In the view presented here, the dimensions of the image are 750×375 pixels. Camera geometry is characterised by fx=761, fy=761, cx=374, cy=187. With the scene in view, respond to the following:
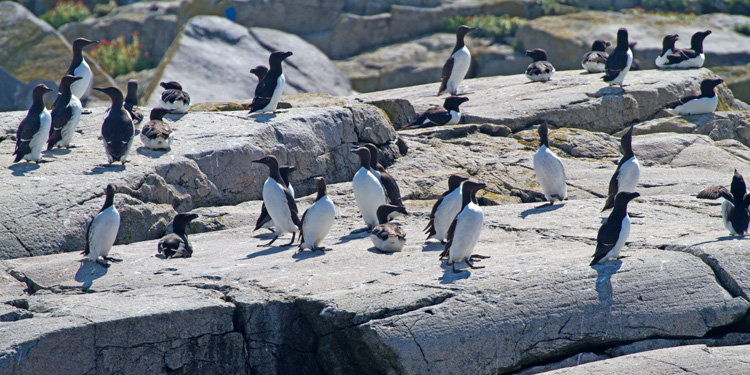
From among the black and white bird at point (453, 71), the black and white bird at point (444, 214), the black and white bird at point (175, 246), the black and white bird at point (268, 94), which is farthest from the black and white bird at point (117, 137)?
the black and white bird at point (453, 71)

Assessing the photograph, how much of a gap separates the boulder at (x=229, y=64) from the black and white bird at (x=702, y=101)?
1018 cm

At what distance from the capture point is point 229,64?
21078mm

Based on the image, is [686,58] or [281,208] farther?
[686,58]

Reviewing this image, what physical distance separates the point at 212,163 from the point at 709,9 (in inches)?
912

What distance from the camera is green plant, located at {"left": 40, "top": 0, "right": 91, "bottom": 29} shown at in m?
27.5

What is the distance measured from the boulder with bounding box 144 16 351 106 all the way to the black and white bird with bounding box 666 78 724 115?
10.2 meters

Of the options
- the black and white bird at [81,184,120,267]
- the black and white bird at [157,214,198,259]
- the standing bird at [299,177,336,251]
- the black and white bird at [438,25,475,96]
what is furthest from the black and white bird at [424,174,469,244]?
the black and white bird at [438,25,475,96]

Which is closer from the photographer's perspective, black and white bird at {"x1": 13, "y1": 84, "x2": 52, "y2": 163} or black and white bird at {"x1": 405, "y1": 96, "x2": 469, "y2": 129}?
black and white bird at {"x1": 13, "y1": 84, "x2": 52, "y2": 163}

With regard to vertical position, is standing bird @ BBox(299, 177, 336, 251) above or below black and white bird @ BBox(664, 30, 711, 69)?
above

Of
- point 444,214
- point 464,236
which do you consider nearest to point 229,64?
point 444,214

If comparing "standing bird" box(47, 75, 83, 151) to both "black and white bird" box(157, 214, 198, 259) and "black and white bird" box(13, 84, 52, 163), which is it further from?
"black and white bird" box(157, 214, 198, 259)

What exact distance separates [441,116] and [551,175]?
386 cm

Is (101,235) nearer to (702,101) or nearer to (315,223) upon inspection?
(315,223)

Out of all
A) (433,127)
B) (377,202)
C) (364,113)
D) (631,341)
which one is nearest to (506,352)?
(631,341)
